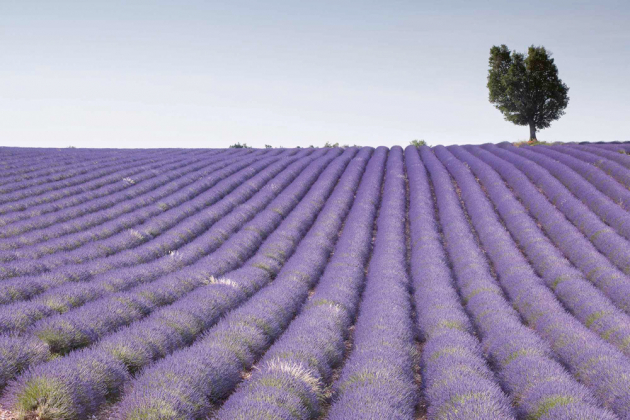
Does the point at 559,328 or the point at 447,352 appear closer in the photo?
the point at 447,352

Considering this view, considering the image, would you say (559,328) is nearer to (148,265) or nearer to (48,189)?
(148,265)

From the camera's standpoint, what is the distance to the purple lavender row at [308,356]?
4.19 m

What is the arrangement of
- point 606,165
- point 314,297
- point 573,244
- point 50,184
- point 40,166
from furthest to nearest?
point 40,166, point 606,165, point 50,184, point 573,244, point 314,297

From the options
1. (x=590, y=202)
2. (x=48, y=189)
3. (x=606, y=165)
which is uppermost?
(x=606, y=165)

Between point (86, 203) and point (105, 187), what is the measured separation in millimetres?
2359

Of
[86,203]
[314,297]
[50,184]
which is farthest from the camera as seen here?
[50,184]

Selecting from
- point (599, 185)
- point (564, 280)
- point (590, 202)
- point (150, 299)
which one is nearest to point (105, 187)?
point (150, 299)

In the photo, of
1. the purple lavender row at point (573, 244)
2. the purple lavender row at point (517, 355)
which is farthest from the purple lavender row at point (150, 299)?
the purple lavender row at point (573, 244)

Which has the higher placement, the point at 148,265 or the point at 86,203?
the point at 86,203

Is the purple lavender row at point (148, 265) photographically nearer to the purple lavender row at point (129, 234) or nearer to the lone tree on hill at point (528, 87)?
the purple lavender row at point (129, 234)

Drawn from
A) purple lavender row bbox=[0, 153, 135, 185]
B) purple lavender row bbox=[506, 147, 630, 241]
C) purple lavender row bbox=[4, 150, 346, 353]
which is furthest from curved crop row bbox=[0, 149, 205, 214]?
purple lavender row bbox=[506, 147, 630, 241]

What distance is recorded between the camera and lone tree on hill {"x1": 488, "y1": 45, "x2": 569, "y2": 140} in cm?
3659

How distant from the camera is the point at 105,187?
52.5 ft

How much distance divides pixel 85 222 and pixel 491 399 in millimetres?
10966
